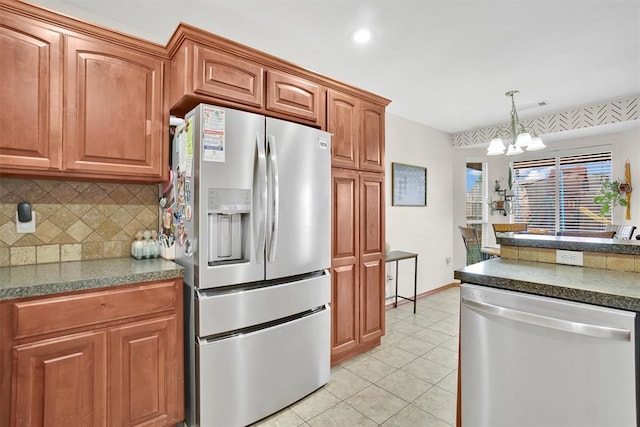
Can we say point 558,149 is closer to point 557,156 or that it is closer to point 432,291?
point 557,156

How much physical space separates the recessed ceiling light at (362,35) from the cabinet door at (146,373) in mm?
2291

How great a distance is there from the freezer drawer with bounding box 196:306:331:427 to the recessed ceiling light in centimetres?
208

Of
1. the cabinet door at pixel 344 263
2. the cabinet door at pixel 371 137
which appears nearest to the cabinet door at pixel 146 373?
the cabinet door at pixel 344 263

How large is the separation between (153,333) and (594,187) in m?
5.80

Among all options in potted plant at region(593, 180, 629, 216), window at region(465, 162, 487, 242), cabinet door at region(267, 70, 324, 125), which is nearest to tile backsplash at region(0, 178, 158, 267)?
cabinet door at region(267, 70, 324, 125)

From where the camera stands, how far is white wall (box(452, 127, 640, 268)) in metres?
4.06

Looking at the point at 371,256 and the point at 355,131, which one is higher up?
the point at 355,131

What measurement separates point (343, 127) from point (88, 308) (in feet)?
6.78

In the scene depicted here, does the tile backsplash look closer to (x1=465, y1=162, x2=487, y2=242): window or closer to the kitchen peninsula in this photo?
the kitchen peninsula

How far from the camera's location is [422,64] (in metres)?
2.83

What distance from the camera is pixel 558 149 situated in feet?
15.9

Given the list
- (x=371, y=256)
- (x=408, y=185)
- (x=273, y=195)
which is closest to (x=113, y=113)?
(x=273, y=195)

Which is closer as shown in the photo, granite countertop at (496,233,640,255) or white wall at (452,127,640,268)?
granite countertop at (496,233,640,255)

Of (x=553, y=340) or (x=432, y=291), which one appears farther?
(x=432, y=291)
